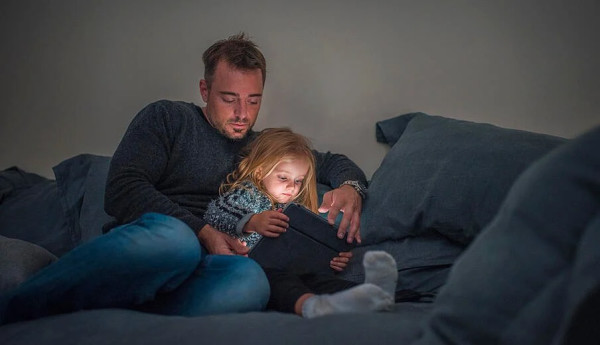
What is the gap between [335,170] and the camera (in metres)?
1.83

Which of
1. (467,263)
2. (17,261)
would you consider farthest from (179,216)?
(467,263)

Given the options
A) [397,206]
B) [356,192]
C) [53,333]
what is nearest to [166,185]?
[356,192]

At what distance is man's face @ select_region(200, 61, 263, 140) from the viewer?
1678mm

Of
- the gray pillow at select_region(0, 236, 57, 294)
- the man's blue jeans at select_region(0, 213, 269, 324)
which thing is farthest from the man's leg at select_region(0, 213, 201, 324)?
the gray pillow at select_region(0, 236, 57, 294)

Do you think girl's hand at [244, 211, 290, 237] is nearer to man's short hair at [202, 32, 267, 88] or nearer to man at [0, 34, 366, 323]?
man at [0, 34, 366, 323]

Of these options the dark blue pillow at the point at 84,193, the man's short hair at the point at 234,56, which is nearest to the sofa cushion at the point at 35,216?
the dark blue pillow at the point at 84,193

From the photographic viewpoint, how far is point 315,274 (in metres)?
1.37

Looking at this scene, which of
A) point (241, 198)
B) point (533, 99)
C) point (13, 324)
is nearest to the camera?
point (13, 324)

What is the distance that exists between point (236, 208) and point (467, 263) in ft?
2.87

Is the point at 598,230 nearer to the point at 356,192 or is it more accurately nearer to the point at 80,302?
the point at 80,302

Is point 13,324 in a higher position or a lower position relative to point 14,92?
lower

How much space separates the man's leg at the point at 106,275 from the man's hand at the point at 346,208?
47cm

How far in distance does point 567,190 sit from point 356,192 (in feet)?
2.94

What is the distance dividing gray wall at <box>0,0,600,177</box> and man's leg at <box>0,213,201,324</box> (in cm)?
116
